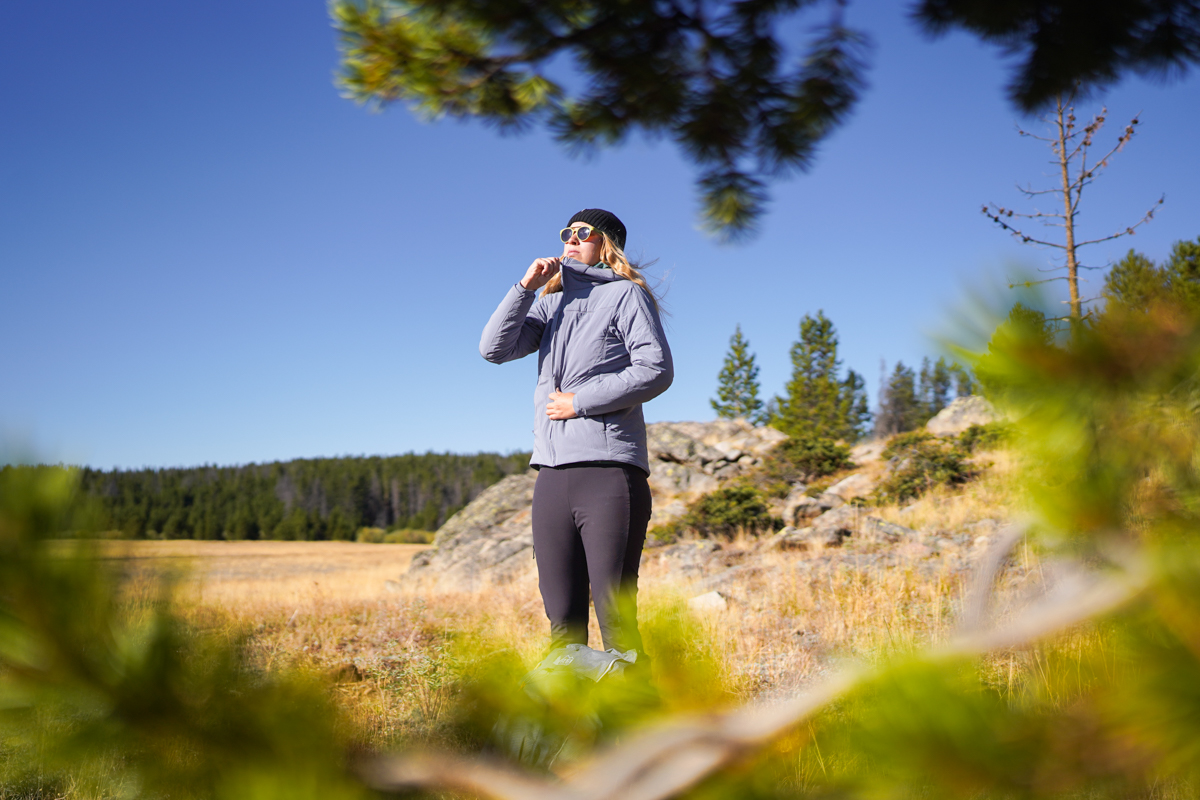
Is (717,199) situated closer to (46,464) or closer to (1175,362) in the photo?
(1175,362)

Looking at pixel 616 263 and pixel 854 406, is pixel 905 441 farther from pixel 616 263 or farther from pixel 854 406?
pixel 854 406

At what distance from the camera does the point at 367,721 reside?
277 centimetres

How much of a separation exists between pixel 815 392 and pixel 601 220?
3876 centimetres

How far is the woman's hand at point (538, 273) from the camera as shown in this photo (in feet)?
7.44

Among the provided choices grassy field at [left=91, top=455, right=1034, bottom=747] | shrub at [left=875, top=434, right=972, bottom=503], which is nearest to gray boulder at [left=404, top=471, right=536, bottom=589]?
grassy field at [left=91, top=455, right=1034, bottom=747]

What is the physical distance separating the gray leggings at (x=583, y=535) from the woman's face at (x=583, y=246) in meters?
0.82

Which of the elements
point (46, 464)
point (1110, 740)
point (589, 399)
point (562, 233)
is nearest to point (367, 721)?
point (589, 399)

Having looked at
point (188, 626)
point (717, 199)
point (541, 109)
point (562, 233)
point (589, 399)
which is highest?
point (562, 233)

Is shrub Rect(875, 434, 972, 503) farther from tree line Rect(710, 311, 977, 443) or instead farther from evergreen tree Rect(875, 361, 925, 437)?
evergreen tree Rect(875, 361, 925, 437)

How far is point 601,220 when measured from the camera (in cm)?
242

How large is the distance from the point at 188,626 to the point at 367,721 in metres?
→ 2.51

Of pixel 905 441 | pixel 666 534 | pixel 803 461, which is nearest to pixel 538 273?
pixel 666 534

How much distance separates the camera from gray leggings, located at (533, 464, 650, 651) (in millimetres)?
2051

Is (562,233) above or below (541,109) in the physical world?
above
